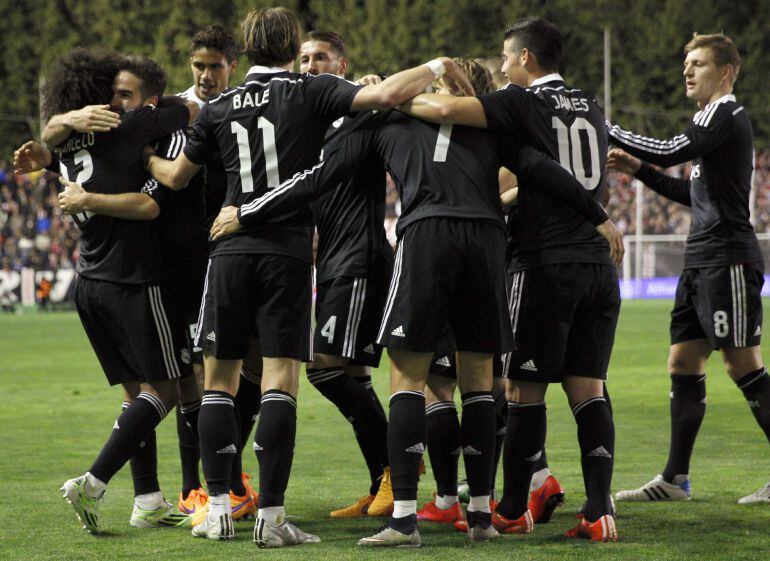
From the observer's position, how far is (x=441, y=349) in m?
5.96

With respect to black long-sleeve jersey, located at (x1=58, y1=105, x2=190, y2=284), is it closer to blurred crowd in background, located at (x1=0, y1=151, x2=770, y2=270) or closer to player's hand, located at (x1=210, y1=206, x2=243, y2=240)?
player's hand, located at (x1=210, y1=206, x2=243, y2=240)

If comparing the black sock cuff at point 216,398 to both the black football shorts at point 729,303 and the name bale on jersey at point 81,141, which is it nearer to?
the name bale on jersey at point 81,141

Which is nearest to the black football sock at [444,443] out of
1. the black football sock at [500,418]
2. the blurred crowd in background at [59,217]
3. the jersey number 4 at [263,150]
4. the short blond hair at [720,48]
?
the black football sock at [500,418]

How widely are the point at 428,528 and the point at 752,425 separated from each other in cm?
473

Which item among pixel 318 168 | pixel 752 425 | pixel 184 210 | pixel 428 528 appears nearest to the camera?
pixel 318 168

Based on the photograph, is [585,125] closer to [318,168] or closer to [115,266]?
[318,168]

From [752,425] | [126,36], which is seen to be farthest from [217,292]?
[126,36]

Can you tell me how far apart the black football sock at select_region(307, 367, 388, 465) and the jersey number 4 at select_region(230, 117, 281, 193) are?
1226mm

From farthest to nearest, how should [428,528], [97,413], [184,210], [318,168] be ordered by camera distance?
[97,413] < [184,210] < [428,528] < [318,168]

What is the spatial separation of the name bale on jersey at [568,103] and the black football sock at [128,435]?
7.99 ft

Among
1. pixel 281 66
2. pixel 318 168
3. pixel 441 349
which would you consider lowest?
pixel 441 349

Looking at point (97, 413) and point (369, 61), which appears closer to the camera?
point (97, 413)

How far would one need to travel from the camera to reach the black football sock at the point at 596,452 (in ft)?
17.7

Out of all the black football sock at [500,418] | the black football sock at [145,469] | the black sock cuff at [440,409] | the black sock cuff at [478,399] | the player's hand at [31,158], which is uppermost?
the player's hand at [31,158]
